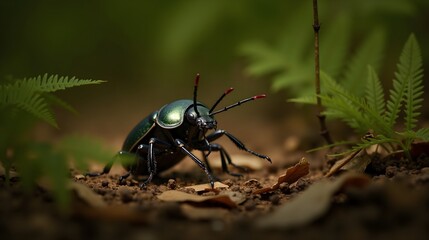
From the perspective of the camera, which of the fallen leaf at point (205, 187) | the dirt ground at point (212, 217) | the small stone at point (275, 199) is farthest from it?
the fallen leaf at point (205, 187)

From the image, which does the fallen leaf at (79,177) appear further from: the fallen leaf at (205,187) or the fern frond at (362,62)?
the fern frond at (362,62)

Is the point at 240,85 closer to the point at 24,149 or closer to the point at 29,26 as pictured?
the point at 29,26

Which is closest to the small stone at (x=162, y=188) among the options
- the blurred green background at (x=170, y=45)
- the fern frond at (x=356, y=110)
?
the fern frond at (x=356, y=110)

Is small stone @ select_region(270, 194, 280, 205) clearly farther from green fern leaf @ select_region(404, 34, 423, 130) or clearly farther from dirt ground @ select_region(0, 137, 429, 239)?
green fern leaf @ select_region(404, 34, 423, 130)

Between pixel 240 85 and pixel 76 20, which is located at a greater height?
pixel 76 20

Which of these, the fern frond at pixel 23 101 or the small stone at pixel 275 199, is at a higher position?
the fern frond at pixel 23 101

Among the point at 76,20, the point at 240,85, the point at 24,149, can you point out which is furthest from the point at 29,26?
the point at 24,149

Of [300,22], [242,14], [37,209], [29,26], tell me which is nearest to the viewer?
[37,209]
